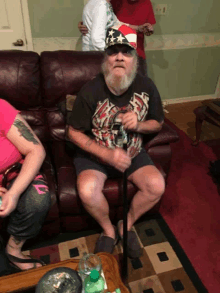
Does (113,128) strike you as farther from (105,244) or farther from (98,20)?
(98,20)

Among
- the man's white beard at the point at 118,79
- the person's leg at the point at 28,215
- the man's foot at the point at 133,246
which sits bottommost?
the man's foot at the point at 133,246

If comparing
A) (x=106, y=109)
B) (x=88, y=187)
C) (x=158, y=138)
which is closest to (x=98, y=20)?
(x=106, y=109)

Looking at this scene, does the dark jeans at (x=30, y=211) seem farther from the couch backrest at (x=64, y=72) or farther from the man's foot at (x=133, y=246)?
the couch backrest at (x=64, y=72)

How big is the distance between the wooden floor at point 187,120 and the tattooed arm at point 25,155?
1980mm

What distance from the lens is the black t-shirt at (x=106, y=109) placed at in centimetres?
145

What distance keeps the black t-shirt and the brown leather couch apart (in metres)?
0.25

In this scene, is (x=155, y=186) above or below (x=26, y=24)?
below

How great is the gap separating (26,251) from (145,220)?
2.67 ft

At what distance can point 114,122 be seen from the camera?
4.71ft

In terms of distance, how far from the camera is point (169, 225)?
5.71 feet

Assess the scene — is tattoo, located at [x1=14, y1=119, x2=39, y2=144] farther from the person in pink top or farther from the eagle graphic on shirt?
the eagle graphic on shirt

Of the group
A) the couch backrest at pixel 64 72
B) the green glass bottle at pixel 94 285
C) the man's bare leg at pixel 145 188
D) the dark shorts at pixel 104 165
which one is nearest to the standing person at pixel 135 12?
the couch backrest at pixel 64 72

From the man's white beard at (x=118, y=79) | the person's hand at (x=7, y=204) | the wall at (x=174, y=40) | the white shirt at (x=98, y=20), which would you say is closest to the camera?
the person's hand at (x=7, y=204)

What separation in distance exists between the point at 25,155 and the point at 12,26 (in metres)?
1.86
